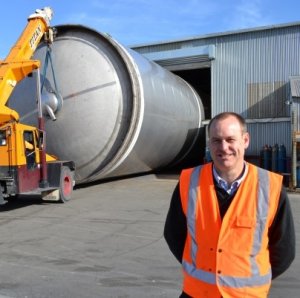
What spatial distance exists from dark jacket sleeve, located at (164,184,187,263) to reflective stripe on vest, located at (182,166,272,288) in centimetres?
15

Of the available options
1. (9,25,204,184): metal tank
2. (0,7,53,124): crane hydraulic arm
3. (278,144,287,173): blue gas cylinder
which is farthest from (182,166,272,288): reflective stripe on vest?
(278,144,287,173): blue gas cylinder

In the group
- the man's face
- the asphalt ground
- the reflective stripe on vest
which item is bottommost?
the asphalt ground

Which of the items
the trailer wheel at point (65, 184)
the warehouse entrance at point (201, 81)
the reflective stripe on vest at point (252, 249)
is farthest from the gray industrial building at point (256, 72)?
the reflective stripe on vest at point (252, 249)

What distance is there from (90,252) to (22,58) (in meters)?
6.84

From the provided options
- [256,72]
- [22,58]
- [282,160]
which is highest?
[256,72]

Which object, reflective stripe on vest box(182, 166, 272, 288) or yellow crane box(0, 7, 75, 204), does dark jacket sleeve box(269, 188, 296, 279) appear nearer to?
reflective stripe on vest box(182, 166, 272, 288)

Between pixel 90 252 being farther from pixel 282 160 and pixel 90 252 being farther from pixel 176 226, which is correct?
pixel 282 160

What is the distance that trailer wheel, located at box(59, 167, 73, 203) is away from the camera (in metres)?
12.0

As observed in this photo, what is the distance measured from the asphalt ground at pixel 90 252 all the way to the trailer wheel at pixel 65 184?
237 mm

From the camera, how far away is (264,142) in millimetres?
18547

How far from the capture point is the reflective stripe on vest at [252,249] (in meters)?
2.32

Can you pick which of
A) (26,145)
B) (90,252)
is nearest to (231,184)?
(90,252)

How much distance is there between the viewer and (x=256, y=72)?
18.8m

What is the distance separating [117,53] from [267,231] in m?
11.6
